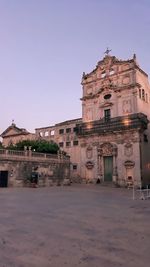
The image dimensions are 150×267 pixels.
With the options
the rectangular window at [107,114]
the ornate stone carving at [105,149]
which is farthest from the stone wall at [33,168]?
the rectangular window at [107,114]

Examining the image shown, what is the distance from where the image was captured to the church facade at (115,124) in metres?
35.9

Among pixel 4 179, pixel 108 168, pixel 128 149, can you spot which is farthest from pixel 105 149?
pixel 4 179

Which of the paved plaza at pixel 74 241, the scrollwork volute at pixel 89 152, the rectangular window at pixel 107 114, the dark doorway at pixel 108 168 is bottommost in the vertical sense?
the paved plaza at pixel 74 241

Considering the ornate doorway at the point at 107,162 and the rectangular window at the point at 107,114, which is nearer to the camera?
the ornate doorway at the point at 107,162

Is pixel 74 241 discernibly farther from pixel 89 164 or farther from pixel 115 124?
pixel 89 164

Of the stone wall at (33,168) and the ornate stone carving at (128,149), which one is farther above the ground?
the ornate stone carving at (128,149)

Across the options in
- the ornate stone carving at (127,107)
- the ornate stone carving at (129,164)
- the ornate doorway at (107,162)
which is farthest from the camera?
the ornate doorway at (107,162)

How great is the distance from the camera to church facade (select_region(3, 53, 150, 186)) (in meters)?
35.9

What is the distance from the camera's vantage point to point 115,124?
38.1 metres

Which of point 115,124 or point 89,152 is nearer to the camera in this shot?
point 115,124

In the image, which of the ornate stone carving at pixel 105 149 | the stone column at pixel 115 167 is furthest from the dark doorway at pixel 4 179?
the stone column at pixel 115 167

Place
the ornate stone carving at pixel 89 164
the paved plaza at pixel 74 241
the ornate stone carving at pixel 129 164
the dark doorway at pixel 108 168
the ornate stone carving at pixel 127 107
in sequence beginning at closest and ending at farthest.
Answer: the paved plaza at pixel 74 241 → the ornate stone carving at pixel 129 164 → the ornate stone carving at pixel 127 107 → the dark doorway at pixel 108 168 → the ornate stone carving at pixel 89 164

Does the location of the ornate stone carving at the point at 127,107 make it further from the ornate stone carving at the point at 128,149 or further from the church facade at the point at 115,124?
the ornate stone carving at the point at 128,149

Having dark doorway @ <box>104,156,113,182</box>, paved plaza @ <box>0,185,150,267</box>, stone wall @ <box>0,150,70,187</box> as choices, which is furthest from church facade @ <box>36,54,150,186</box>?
paved plaza @ <box>0,185,150,267</box>
